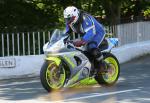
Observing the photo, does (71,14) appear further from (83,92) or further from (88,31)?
(83,92)

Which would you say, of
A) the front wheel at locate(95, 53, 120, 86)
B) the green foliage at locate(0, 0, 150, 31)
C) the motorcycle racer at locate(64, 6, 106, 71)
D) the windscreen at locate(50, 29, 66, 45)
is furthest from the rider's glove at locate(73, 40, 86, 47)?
the green foliage at locate(0, 0, 150, 31)

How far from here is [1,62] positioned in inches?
513

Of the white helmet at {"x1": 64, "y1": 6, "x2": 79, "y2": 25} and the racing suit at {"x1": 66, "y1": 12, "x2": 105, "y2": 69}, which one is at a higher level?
the white helmet at {"x1": 64, "y1": 6, "x2": 79, "y2": 25}

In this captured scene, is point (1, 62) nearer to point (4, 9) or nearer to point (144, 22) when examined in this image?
point (4, 9)

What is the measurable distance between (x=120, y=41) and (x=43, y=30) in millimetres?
3257

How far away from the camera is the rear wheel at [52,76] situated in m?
10.0

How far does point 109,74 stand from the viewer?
11.3m

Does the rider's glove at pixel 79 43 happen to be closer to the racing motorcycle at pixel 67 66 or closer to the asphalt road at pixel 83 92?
the racing motorcycle at pixel 67 66

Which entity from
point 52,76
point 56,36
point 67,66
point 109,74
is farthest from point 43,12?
point 52,76

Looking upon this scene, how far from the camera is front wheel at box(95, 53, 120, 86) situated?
11156mm

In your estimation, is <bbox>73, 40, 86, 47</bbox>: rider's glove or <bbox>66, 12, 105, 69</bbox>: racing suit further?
<bbox>66, 12, 105, 69</bbox>: racing suit

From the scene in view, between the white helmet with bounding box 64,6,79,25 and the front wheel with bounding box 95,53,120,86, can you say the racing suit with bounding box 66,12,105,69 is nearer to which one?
the white helmet with bounding box 64,6,79,25

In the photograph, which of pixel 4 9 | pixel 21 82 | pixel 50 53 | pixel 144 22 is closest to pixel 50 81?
pixel 50 53

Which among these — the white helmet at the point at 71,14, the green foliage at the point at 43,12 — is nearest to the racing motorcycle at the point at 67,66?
the white helmet at the point at 71,14
